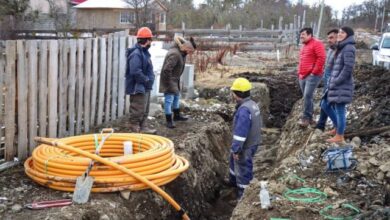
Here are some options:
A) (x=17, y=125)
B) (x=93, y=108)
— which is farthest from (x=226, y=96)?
(x=17, y=125)

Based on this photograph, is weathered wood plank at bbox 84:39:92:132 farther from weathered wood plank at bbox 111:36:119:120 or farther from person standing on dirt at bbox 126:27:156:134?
weathered wood plank at bbox 111:36:119:120

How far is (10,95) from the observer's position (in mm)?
5668

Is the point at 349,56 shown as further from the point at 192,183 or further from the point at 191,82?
the point at 191,82

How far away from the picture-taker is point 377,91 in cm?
1082

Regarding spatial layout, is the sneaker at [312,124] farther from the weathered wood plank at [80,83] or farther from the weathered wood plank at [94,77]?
the weathered wood plank at [80,83]

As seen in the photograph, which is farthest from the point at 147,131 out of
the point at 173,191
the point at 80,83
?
the point at 173,191

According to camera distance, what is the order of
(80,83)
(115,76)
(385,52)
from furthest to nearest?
(385,52)
(115,76)
(80,83)

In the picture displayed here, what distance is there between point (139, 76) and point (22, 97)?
1.91m

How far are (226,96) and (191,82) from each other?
135cm

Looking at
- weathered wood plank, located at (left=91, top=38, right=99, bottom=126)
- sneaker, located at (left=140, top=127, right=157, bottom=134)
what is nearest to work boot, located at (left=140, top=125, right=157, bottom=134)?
sneaker, located at (left=140, top=127, right=157, bottom=134)

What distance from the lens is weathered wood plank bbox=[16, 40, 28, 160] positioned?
5734mm

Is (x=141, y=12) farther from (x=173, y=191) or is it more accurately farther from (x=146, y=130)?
(x=173, y=191)

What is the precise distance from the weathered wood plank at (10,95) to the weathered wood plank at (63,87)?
919mm

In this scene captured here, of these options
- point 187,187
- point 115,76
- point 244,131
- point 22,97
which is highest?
point 115,76
